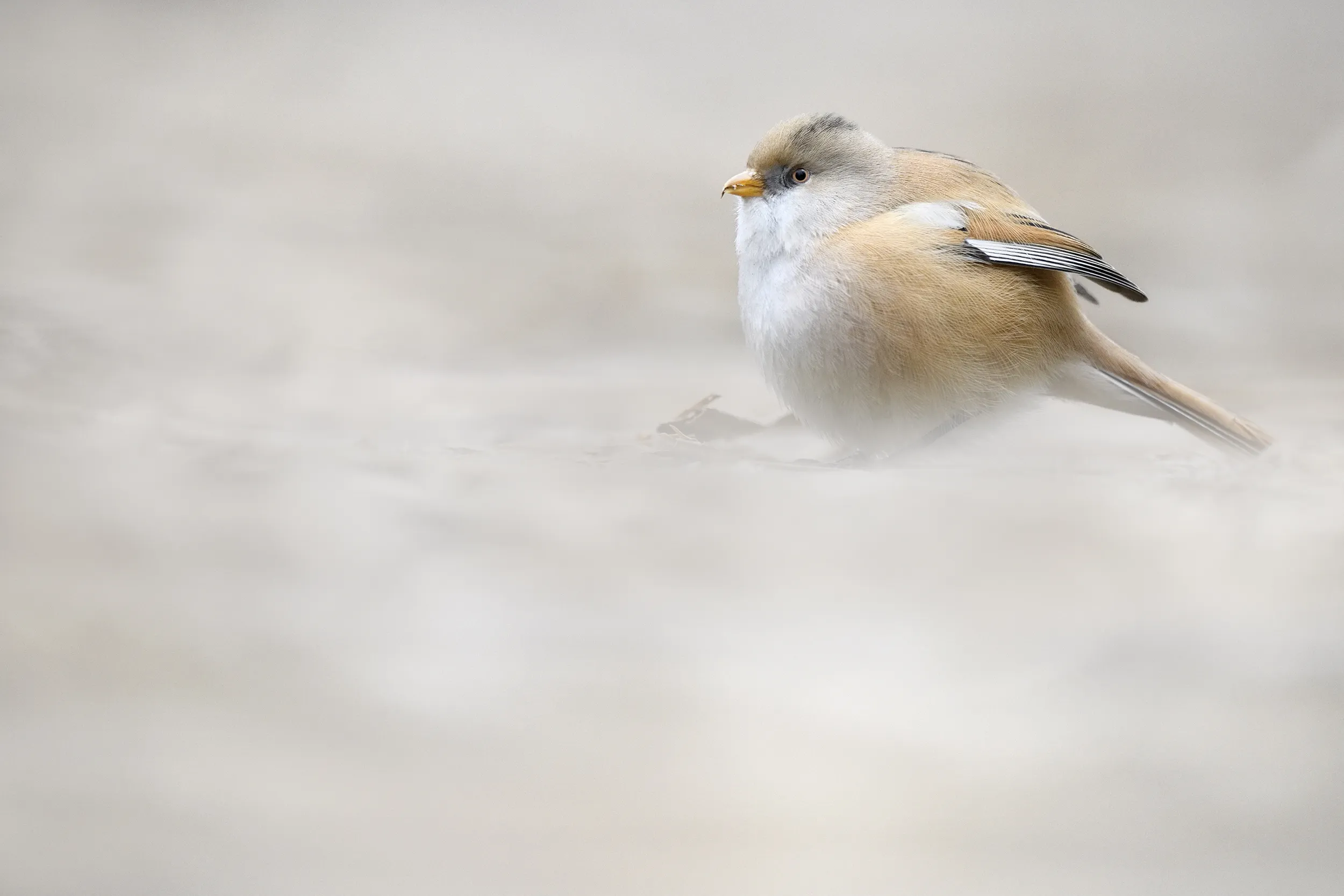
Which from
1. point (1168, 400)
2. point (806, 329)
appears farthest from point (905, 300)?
point (1168, 400)

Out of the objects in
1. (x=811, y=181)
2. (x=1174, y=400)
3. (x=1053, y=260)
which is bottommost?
(x=1174, y=400)

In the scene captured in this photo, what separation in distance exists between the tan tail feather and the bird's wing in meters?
0.06

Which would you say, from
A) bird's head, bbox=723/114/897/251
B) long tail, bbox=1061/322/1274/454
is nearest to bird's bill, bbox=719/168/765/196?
bird's head, bbox=723/114/897/251

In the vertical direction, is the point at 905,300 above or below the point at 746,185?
below

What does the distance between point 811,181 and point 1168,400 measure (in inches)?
15.2

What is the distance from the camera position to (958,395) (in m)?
1.04

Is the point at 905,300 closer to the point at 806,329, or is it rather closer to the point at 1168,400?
the point at 806,329

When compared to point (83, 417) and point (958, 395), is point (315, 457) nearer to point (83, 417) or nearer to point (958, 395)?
point (83, 417)

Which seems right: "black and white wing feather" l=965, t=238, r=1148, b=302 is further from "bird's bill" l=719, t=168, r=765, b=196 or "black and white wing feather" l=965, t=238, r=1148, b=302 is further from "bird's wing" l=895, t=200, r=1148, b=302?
"bird's bill" l=719, t=168, r=765, b=196

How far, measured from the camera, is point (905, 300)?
3.31 feet

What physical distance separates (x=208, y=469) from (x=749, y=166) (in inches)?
22.2

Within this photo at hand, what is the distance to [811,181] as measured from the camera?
42.5 inches

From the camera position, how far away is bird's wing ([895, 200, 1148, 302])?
1021mm

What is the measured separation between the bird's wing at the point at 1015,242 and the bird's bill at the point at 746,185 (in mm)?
130
